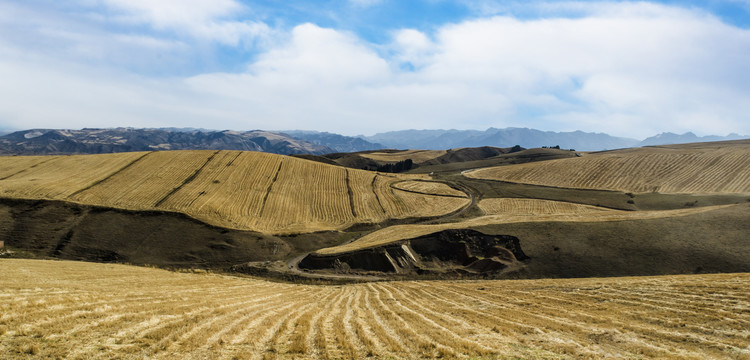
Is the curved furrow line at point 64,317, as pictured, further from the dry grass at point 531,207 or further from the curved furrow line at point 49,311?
the dry grass at point 531,207

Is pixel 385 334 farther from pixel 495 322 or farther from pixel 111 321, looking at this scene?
pixel 111 321

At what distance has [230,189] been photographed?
232ft

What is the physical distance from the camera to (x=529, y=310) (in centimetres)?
1883

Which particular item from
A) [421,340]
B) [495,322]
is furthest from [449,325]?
[421,340]

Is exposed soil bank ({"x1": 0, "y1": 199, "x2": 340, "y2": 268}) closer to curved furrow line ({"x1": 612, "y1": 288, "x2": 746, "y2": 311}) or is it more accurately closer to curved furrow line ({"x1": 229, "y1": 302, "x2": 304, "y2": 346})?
curved furrow line ({"x1": 229, "y1": 302, "x2": 304, "y2": 346})

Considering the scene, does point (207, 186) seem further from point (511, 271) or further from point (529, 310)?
point (529, 310)

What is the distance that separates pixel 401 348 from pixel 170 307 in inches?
448

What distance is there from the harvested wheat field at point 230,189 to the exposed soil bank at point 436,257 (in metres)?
18.2

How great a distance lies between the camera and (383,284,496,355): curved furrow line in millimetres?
11844

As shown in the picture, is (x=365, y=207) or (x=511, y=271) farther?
(x=365, y=207)

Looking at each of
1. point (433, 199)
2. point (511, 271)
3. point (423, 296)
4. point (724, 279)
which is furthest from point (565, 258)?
point (433, 199)

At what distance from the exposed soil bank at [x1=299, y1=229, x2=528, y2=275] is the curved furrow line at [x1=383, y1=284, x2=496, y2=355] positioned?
59.2 ft

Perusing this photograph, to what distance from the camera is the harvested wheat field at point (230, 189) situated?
59.3m

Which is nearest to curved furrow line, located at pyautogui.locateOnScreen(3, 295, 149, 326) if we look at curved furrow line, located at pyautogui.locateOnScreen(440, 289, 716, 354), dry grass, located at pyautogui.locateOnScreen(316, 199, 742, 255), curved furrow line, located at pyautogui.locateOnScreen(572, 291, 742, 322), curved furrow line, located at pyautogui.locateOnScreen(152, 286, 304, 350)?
curved furrow line, located at pyautogui.locateOnScreen(152, 286, 304, 350)
